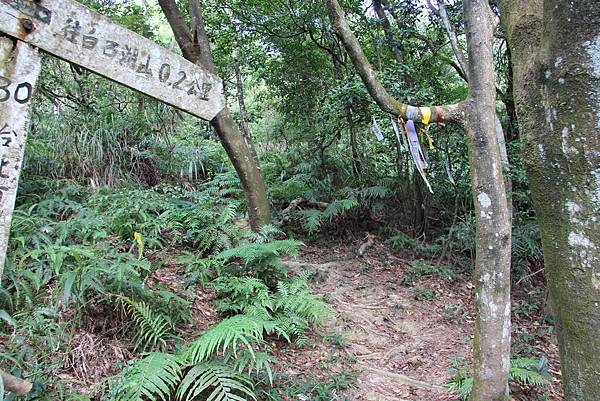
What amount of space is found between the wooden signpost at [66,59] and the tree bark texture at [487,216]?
1.80 m

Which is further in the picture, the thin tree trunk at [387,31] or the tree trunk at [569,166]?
the thin tree trunk at [387,31]

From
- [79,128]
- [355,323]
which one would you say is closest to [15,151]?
[355,323]

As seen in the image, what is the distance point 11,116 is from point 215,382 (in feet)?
6.27

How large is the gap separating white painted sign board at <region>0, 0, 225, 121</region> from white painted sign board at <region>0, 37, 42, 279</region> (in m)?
0.09

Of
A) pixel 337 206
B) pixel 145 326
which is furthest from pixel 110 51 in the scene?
pixel 337 206

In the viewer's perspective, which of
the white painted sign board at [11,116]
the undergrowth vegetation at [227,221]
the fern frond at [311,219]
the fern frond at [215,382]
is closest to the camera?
the white painted sign board at [11,116]

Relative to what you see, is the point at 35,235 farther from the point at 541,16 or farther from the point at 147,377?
the point at 541,16

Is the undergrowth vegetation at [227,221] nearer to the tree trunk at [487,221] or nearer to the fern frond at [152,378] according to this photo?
the fern frond at [152,378]

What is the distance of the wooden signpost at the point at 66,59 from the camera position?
2.04 m

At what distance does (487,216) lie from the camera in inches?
101

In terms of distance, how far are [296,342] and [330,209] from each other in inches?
105

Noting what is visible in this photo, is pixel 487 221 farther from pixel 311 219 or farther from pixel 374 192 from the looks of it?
pixel 374 192

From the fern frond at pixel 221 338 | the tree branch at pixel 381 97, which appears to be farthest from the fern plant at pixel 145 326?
the tree branch at pixel 381 97

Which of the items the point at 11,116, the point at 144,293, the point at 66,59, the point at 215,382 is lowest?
the point at 215,382
